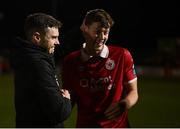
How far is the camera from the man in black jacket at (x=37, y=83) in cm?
205

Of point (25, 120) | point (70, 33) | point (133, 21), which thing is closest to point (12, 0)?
point (133, 21)

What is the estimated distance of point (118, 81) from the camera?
8.54ft

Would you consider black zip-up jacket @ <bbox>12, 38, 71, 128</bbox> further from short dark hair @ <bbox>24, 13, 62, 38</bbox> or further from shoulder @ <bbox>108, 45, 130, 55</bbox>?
shoulder @ <bbox>108, 45, 130, 55</bbox>

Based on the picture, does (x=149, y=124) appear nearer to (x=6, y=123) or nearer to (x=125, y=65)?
(x=6, y=123)

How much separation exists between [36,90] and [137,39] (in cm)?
661

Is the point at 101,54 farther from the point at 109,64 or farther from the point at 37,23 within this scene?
the point at 37,23

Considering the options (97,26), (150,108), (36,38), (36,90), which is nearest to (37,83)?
(36,90)

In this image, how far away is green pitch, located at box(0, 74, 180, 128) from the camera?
21.6 feet

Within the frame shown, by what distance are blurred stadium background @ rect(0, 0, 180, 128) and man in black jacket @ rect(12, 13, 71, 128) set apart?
3.56 ft

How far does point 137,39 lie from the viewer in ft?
28.0

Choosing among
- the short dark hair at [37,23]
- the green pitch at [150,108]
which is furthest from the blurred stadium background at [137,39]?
the short dark hair at [37,23]

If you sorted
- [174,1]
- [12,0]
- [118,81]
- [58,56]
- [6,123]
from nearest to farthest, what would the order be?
1. [118,81]
2. [58,56]
3. [12,0]
4. [6,123]
5. [174,1]

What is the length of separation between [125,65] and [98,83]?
7.5 inches

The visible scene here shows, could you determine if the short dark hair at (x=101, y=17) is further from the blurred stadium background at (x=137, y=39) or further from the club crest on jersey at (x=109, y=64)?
the blurred stadium background at (x=137, y=39)
